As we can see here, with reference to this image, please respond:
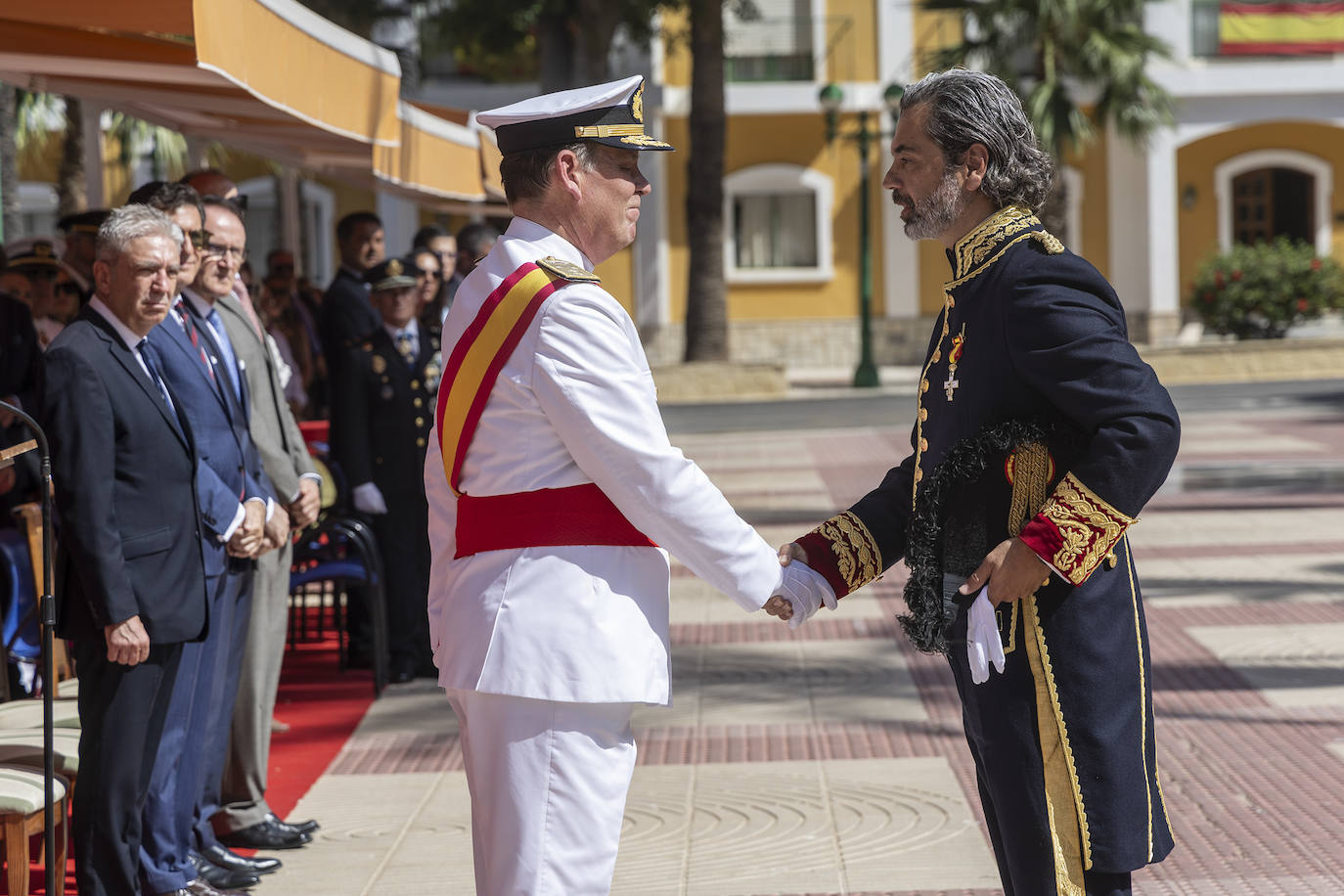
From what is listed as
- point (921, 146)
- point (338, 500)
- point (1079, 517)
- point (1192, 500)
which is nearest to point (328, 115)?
point (338, 500)

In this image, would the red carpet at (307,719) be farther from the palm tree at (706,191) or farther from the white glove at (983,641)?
the palm tree at (706,191)

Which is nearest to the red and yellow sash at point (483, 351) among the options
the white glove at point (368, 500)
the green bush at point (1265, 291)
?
the white glove at point (368, 500)

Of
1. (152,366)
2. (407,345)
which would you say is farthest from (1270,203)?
(152,366)

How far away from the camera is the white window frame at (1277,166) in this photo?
3250cm

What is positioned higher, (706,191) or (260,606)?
(706,191)

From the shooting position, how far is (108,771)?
423cm

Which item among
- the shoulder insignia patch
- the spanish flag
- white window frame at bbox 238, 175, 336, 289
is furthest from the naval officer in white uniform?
the spanish flag

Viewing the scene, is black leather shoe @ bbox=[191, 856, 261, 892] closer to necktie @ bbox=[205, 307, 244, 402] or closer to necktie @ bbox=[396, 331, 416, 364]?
necktie @ bbox=[205, 307, 244, 402]

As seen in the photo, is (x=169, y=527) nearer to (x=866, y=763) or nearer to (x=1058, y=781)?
(x=1058, y=781)

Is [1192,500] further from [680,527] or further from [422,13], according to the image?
[422,13]

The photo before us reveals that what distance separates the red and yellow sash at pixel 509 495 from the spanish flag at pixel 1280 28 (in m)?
31.4

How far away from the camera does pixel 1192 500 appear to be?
1234cm

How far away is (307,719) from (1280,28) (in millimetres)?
29629

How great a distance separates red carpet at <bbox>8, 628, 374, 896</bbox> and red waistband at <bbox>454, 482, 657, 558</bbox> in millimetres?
2308
